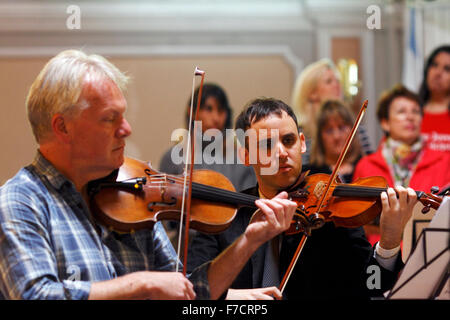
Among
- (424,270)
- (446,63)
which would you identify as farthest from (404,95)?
(424,270)

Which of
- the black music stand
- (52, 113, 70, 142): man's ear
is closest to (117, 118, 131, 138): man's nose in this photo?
(52, 113, 70, 142): man's ear

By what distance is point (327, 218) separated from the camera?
1.55m

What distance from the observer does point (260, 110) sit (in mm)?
1573

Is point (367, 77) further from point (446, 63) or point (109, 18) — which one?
point (109, 18)

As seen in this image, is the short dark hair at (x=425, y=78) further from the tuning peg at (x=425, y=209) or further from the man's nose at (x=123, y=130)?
the man's nose at (x=123, y=130)

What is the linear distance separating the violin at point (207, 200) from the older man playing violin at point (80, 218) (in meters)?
0.06

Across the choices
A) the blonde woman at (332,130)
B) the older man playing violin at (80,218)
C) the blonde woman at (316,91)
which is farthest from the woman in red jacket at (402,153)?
the older man playing violin at (80,218)

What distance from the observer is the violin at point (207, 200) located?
1.46m

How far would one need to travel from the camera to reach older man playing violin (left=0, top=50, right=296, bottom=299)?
50.0 inches

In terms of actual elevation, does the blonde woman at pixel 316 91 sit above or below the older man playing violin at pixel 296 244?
above

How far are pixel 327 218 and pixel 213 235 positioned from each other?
29 cm

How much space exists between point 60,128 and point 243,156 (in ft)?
1.53

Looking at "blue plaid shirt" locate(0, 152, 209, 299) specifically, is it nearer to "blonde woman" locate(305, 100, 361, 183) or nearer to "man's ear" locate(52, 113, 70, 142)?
"man's ear" locate(52, 113, 70, 142)

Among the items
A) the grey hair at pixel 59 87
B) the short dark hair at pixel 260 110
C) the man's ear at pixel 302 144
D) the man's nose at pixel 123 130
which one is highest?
the grey hair at pixel 59 87
